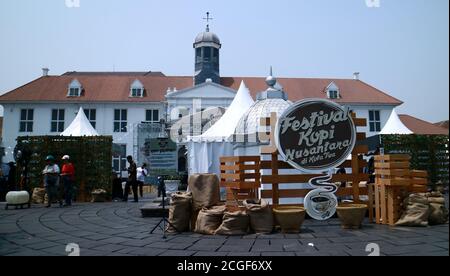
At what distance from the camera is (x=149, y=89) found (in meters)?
36.0

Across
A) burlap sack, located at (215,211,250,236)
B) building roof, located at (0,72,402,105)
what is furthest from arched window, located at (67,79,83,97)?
burlap sack, located at (215,211,250,236)

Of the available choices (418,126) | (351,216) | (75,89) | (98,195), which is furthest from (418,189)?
(75,89)

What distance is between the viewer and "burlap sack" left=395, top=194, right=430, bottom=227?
608 centimetres

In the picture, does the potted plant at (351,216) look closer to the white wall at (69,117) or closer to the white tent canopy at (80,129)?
the white tent canopy at (80,129)

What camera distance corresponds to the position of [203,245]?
4938mm

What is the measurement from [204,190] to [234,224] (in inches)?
39.4

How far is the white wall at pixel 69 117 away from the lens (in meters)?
32.0

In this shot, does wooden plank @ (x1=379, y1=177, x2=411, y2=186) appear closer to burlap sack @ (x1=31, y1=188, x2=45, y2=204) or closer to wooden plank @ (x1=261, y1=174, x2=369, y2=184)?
wooden plank @ (x1=261, y1=174, x2=369, y2=184)

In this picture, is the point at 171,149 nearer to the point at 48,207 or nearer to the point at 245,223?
the point at 245,223

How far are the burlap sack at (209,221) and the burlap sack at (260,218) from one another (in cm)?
58

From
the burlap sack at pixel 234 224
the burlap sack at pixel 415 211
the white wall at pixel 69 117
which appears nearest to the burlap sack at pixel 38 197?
the burlap sack at pixel 234 224

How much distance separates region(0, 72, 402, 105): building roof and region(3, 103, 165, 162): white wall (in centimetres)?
70
